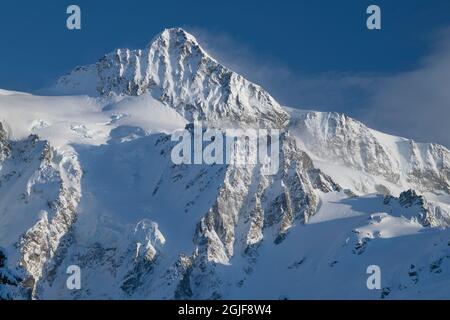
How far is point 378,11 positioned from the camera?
178 metres
